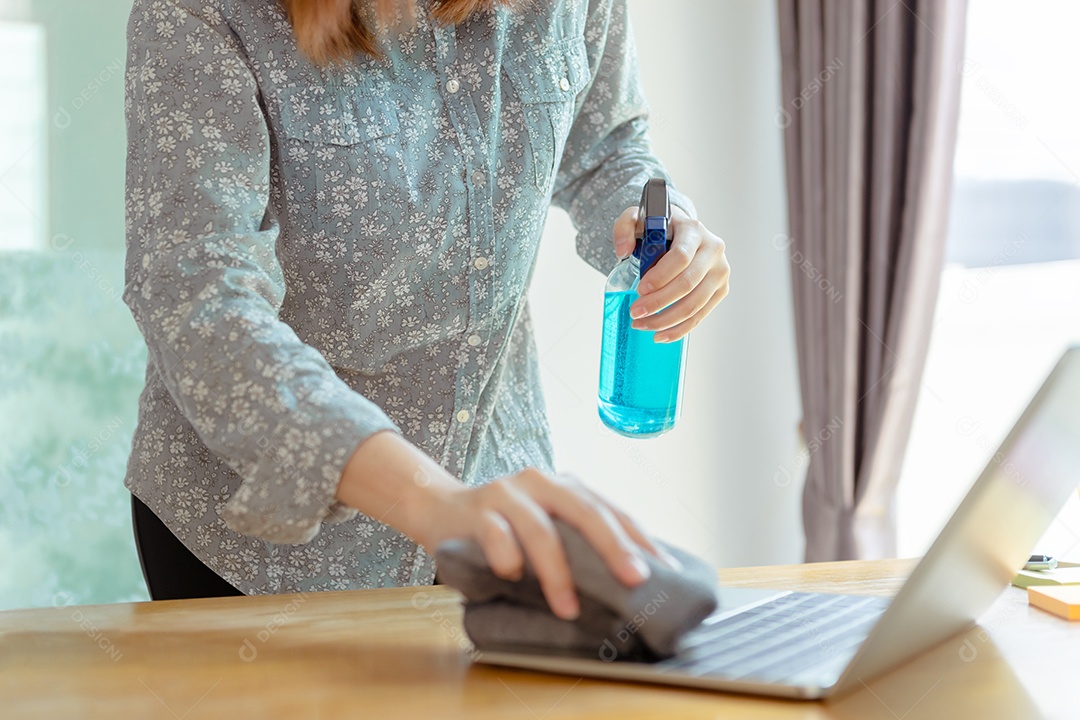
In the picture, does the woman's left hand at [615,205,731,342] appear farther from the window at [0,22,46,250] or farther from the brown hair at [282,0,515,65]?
the window at [0,22,46,250]

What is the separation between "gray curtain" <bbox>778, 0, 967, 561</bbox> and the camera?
222 centimetres

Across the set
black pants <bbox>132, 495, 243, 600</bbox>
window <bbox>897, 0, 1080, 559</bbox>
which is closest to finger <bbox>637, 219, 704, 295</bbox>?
black pants <bbox>132, 495, 243, 600</bbox>

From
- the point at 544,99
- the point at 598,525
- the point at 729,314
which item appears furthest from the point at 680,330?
the point at 729,314

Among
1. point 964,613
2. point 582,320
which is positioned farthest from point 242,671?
point 582,320

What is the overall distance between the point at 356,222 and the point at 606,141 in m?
0.43

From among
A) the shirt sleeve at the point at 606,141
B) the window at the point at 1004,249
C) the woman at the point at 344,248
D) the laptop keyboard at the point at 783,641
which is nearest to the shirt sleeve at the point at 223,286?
the woman at the point at 344,248

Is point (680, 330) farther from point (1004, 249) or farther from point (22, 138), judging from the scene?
point (22, 138)

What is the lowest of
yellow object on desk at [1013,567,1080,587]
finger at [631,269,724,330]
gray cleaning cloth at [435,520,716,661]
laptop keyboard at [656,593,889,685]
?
yellow object on desk at [1013,567,1080,587]

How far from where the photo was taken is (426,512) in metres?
0.64

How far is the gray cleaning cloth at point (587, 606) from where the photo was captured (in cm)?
56

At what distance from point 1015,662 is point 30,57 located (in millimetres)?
2004

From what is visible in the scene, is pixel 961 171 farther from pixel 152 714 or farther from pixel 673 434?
pixel 152 714

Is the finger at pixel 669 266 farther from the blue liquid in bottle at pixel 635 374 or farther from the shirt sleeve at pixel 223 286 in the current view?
the shirt sleeve at pixel 223 286

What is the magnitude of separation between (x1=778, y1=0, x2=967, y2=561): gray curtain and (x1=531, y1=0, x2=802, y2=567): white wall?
0.42 feet
